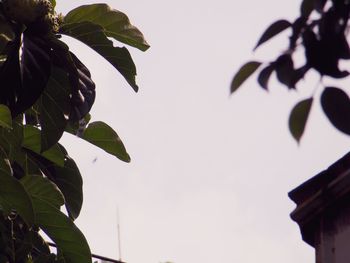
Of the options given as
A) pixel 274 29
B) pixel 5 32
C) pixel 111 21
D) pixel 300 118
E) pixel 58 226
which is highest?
pixel 111 21

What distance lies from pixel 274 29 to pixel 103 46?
5.96 feet

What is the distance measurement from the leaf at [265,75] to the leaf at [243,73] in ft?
0.08

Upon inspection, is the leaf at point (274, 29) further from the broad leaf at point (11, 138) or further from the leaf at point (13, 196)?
the broad leaf at point (11, 138)

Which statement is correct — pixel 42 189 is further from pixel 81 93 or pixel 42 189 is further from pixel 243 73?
pixel 243 73

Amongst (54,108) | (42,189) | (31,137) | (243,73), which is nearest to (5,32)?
(54,108)

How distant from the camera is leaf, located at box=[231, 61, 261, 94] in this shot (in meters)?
1.67

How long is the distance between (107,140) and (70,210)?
323mm

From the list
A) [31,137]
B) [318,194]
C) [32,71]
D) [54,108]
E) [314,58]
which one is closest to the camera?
[314,58]

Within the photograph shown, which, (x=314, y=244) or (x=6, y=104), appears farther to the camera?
(x=314, y=244)

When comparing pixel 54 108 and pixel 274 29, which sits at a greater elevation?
pixel 54 108

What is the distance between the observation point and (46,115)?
3139 mm

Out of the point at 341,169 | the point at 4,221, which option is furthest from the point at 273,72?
the point at 341,169

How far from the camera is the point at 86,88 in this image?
3.25m

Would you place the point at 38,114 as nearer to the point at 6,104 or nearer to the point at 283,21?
the point at 6,104
